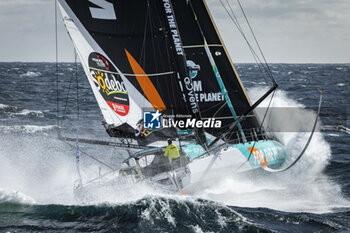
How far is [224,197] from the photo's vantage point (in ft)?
35.2

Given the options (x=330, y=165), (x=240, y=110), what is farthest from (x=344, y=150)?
(x=240, y=110)

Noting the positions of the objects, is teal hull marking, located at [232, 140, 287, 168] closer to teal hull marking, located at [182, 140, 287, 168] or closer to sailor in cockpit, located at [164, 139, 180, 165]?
teal hull marking, located at [182, 140, 287, 168]

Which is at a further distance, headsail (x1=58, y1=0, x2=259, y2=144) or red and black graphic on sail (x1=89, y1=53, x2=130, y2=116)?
red and black graphic on sail (x1=89, y1=53, x2=130, y2=116)

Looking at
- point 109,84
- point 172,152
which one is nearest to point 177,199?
point 172,152

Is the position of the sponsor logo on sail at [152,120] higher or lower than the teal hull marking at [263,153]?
higher

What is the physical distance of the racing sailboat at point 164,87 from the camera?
11.0 metres

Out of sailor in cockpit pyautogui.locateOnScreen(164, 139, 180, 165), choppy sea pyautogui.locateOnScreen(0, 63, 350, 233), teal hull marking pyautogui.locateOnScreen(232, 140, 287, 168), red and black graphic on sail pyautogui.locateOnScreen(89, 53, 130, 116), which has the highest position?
red and black graphic on sail pyautogui.locateOnScreen(89, 53, 130, 116)

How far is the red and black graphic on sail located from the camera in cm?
1195

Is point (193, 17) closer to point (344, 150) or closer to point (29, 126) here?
point (344, 150)

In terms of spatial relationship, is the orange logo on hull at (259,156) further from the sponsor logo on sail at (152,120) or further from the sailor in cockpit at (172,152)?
the sponsor logo on sail at (152,120)

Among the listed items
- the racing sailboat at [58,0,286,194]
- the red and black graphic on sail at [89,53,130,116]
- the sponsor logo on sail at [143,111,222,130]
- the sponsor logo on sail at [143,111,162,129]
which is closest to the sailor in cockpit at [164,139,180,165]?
the racing sailboat at [58,0,286,194]

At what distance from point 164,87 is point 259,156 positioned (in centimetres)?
311

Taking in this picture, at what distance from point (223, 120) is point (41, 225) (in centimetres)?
607

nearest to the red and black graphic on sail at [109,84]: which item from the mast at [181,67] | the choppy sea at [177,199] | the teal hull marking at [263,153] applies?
the mast at [181,67]
